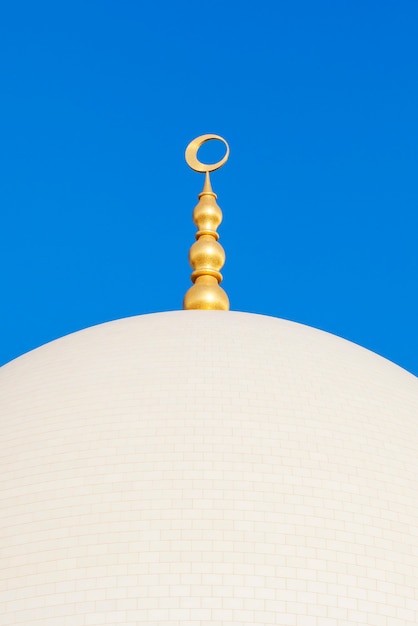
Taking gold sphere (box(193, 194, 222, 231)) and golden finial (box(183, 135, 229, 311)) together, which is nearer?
golden finial (box(183, 135, 229, 311))

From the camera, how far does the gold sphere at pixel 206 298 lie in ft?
71.1

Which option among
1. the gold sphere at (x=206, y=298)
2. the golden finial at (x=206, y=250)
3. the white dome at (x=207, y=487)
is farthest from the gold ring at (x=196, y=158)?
the white dome at (x=207, y=487)

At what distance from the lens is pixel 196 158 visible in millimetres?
24641

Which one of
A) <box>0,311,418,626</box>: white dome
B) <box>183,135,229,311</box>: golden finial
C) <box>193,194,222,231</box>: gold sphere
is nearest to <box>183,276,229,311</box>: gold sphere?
<box>183,135,229,311</box>: golden finial

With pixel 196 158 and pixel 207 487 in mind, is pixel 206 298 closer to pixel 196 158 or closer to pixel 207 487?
pixel 196 158

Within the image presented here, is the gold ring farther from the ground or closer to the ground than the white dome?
farther from the ground

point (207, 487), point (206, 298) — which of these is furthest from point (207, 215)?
point (207, 487)

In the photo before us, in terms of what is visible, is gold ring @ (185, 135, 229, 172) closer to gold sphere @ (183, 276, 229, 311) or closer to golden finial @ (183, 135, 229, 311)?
golden finial @ (183, 135, 229, 311)

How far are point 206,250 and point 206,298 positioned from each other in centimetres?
138

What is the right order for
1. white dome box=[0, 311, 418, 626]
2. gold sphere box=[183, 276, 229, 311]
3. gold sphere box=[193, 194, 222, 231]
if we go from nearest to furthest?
white dome box=[0, 311, 418, 626] < gold sphere box=[183, 276, 229, 311] < gold sphere box=[193, 194, 222, 231]

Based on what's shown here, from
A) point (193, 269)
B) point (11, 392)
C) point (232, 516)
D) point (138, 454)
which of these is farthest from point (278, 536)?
point (193, 269)

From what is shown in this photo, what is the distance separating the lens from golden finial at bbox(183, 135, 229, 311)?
71.5 ft

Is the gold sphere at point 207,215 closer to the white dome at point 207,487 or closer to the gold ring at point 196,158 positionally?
the gold ring at point 196,158

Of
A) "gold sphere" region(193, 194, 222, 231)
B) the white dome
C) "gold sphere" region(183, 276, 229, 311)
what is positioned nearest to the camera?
the white dome
